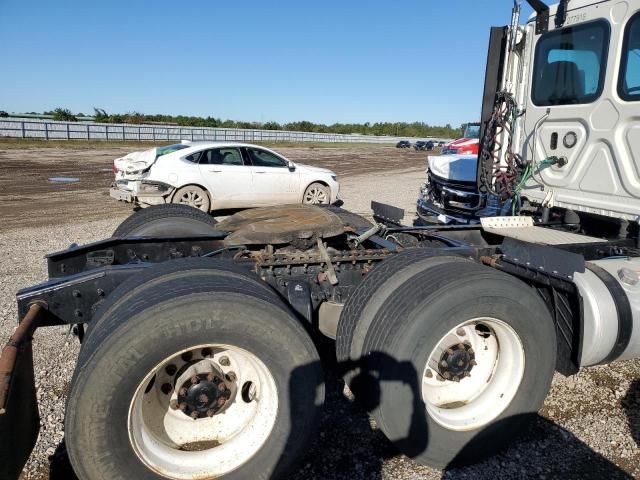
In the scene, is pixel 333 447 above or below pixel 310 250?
below

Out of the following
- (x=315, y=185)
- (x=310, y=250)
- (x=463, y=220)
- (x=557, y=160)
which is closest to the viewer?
(x=310, y=250)

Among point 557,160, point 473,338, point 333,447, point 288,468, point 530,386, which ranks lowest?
point 333,447

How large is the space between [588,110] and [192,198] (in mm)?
8197

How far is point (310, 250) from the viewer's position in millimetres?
3525

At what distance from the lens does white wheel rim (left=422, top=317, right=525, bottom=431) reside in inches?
113

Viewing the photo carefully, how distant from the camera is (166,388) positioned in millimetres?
2543

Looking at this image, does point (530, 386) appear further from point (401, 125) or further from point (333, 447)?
point (401, 125)

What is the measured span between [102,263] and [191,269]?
4.45 feet

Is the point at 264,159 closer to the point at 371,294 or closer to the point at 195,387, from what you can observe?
the point at 371,294

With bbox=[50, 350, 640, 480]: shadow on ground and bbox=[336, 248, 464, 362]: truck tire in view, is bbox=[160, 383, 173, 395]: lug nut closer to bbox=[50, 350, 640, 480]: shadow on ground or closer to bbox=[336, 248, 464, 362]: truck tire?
bbox=[50, 350, 640, 480]: shadow on ground

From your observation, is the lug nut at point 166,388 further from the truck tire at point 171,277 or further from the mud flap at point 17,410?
the mud flap at point 17,410

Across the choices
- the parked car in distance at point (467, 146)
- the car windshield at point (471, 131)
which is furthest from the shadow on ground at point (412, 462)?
the car windshield at point (471, 131)

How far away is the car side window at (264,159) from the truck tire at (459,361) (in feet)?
30.2

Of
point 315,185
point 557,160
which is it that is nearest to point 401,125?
point 315,185
